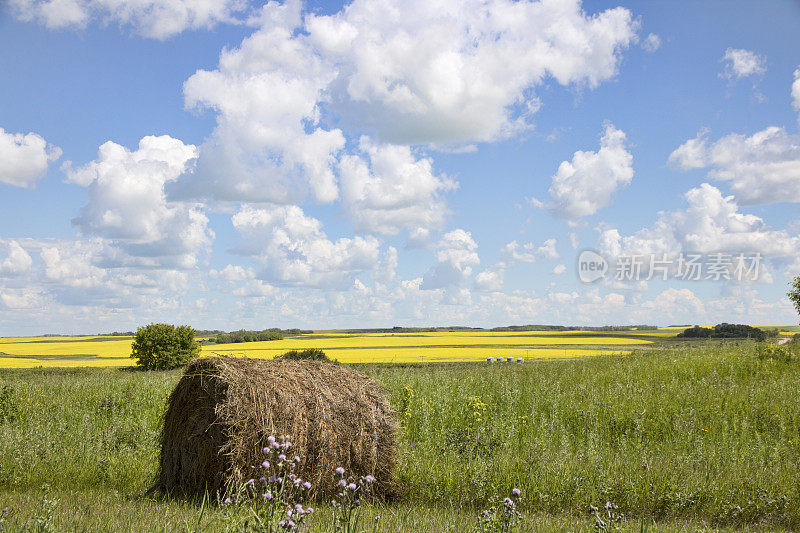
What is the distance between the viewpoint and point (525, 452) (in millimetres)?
8695

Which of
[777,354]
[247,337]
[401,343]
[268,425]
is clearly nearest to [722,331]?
[401,343]

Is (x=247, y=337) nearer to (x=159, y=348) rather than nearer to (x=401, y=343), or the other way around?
(x=401, y=343)

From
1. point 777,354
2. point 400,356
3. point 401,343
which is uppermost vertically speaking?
point 777,354

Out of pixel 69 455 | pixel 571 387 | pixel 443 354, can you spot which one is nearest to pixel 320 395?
pixel 69 455

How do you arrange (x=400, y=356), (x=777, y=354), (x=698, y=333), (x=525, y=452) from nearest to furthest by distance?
(x=525, y=452)
(x=777, y=354)
(x=400, y=356)
(x=698, y=333)

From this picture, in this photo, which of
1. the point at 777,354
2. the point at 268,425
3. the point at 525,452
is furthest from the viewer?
the point at 777,354

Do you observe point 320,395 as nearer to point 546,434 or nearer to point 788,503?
point 546,434

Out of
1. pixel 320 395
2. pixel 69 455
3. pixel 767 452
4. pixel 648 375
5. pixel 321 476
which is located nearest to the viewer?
pixel 321 476

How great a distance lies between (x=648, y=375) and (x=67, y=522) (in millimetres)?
15329

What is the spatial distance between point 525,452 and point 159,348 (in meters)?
28.2

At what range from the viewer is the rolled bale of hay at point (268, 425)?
6.59 m

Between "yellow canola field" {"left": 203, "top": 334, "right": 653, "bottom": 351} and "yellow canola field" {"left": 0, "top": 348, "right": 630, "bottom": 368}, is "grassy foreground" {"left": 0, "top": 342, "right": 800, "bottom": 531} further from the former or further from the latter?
"yellow canola field" {"left": 203, "top": 334, "right": 653, "bottom": 351}

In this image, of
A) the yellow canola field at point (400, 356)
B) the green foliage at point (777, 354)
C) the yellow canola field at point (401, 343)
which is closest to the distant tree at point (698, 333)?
the yellow canola field at point (401, 343)

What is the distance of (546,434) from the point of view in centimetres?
1051
